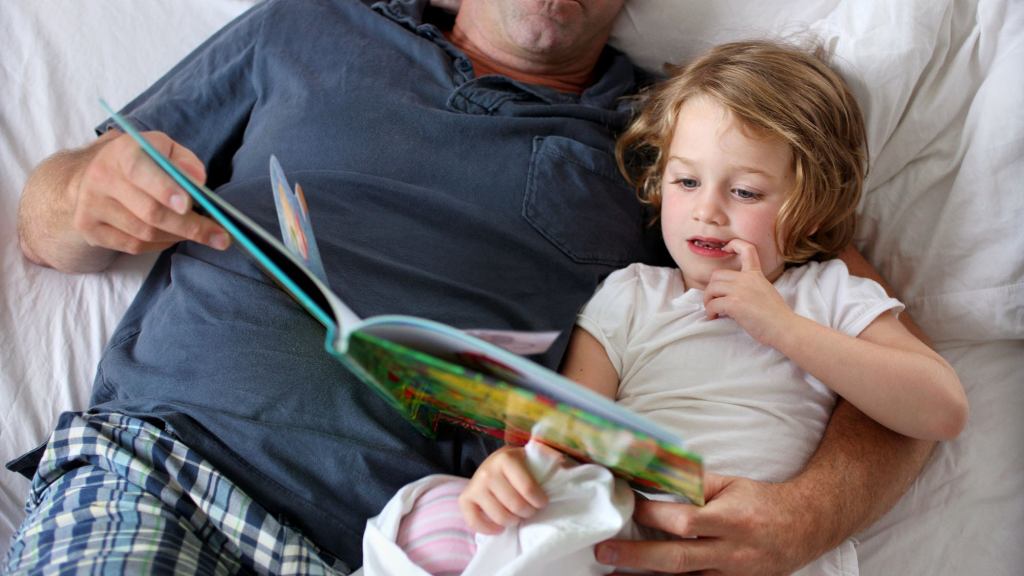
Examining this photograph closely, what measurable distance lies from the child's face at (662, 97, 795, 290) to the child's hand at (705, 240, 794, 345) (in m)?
0.03

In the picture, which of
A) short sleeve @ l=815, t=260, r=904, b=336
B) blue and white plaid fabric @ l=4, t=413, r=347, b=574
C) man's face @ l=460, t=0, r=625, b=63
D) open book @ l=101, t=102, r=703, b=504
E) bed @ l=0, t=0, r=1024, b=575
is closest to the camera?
open book @ l=101, t=102, r=703, b=504

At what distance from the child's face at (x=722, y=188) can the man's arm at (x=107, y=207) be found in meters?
0.62

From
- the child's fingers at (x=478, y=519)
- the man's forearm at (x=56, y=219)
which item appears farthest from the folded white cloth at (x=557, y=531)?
the man's forearm at (x=56, y=219)

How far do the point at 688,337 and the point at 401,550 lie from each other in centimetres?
49

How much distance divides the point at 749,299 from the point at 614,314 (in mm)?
203

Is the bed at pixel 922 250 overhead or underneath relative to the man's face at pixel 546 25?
underneath

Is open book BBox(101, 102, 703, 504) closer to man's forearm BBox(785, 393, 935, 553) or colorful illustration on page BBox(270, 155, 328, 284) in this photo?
colorful illustration on page BBox(270, 155, 328, 284)

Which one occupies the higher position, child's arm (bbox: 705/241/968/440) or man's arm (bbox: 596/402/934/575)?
child's arm (bbox: 705/241/968/440)

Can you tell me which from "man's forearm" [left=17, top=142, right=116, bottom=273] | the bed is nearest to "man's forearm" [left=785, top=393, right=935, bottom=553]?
the bed

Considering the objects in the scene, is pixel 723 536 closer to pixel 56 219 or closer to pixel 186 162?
pixel 186 162

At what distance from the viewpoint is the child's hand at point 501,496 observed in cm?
93

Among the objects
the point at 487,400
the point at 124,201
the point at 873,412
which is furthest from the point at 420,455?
→ the point at 873,412

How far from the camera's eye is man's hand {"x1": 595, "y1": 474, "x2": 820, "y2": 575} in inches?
39.5

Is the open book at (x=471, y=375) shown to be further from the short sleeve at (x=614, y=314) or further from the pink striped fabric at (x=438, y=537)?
the short sleeve at (x=614, y=314)
